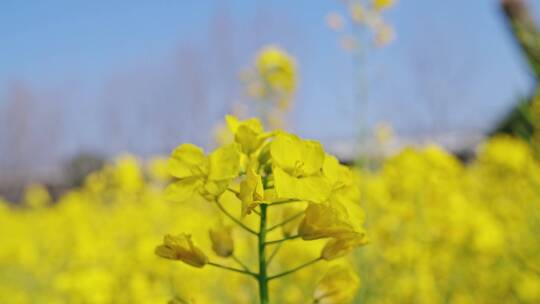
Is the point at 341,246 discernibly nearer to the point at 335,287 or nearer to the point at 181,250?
the point at 335,287

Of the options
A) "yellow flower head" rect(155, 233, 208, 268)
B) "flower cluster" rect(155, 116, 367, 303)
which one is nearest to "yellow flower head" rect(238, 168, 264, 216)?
"flower cluster" rect(155, 116, 367, 303)

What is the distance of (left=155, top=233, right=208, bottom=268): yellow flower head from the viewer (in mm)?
827

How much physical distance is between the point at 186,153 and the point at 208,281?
8.41 feet

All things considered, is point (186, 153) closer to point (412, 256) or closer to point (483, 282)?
point (412, 256)

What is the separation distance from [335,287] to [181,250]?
0.20 m

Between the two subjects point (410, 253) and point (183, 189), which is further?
point (410, 253)

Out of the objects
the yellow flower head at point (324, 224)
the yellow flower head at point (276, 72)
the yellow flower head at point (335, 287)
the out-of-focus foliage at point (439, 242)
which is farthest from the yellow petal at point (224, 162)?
the yellow flower head at point (276, 72)

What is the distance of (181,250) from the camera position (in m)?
0.84

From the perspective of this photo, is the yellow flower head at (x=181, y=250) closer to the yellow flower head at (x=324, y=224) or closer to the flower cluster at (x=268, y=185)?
the flower cluster at (x=268, y=185)

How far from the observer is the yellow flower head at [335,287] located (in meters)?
0.90

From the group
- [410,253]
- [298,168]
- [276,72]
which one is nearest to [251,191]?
[298,168]

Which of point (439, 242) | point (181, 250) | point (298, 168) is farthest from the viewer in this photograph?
point (439, 242)

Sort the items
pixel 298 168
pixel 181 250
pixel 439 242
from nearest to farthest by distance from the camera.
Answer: pixel 298 168
pixel 181 250
pixel 439 242

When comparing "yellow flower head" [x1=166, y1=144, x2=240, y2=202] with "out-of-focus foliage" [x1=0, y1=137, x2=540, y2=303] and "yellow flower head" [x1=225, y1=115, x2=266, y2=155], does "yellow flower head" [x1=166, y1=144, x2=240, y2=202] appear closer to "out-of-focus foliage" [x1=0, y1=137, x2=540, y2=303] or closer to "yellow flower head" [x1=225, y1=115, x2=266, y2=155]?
"yellow flower head" [x1=225, y1=115, x2=266, y2=155]
